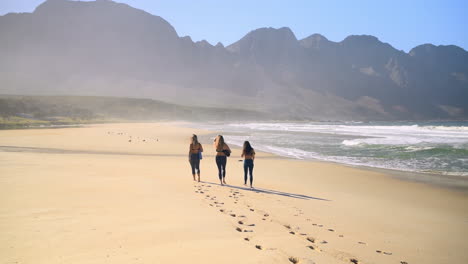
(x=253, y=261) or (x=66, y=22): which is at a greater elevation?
(x=66, y=22)

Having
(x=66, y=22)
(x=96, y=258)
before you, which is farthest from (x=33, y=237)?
(x=66, y=22)

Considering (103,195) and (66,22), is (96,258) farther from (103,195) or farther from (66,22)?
(66,22)

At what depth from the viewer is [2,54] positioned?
168000 millimetres

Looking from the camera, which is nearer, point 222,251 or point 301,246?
point 222,251

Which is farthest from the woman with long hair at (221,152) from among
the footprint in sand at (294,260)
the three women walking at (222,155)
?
the footprint in sand at (294,260)

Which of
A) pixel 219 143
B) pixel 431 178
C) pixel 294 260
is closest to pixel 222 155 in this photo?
pixel 219 143

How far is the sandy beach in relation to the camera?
13.5ft

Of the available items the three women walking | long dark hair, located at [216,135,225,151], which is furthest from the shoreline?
long dark hair, located at [216,135,225,151]

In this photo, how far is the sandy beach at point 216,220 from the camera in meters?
4.12

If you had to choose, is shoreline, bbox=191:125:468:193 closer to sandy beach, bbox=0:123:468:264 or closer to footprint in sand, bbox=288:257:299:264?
sandy beach, bbox=0:123:468:264

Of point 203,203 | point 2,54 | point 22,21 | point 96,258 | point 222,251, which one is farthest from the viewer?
point 22,21

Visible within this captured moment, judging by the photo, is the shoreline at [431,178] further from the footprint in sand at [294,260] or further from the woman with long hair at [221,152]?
the footprint in sand at [294,260]

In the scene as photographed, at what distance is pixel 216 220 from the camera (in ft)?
Result: 18.5

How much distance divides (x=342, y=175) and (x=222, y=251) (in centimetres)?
945
